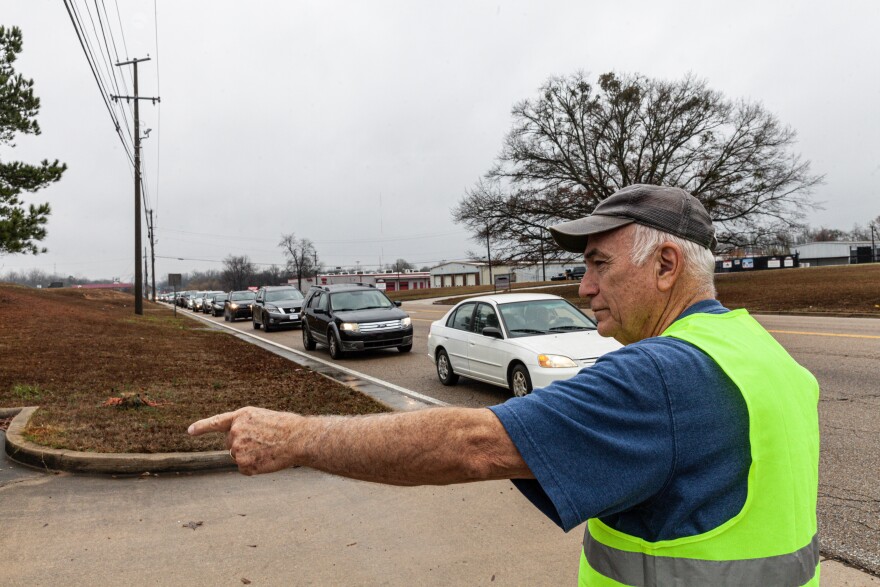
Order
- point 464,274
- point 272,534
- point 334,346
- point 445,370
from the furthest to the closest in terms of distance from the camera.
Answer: point 464,274
point 334,346
point 445,370
point 272,534

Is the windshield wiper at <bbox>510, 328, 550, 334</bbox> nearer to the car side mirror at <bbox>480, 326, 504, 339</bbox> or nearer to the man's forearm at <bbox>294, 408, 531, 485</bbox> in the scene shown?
the car side mirror at <bbox>480, 326, 504, 339</bbox>

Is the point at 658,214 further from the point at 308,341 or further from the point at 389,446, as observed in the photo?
the point at 308,341

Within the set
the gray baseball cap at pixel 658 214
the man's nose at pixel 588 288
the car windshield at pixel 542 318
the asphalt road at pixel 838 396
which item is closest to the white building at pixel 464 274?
the asphalt road at pixel 838 396

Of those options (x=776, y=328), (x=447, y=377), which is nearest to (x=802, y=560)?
(x=447, y=377)

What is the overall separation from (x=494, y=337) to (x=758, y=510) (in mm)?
7804

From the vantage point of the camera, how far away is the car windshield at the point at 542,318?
8898 mm

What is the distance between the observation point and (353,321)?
1416 cm

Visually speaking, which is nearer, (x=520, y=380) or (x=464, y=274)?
(x=520, y=380)

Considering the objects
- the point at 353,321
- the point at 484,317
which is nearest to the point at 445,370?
the point at 484,317

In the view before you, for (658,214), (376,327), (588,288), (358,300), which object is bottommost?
(376,327)

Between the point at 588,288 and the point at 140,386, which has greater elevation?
the point at 588,288

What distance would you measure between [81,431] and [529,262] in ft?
100

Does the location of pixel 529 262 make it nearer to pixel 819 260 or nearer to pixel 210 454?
pixel 210 454

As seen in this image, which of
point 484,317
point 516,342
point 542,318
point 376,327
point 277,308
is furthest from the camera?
point 277,308
